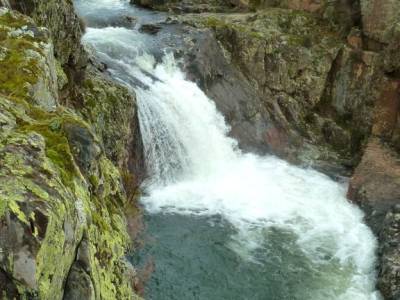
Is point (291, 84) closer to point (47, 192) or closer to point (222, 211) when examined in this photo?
point (222, 211)

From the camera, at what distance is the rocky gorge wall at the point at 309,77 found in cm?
2242

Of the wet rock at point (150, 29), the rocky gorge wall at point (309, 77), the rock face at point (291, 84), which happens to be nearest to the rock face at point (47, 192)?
the rock face at point (291, 84)

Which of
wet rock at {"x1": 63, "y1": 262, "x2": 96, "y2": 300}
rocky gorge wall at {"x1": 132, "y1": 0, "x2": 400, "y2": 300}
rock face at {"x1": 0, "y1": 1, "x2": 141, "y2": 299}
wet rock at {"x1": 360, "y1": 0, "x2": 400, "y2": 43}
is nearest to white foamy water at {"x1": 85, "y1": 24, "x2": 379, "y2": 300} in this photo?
rocky gorge wall at {"x1": 132, "y1": 0, "x2": 400, "y2": 300}

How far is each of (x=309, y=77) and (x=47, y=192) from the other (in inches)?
833

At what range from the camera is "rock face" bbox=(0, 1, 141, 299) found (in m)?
5.05

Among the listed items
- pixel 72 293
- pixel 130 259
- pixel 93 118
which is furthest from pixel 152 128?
pixel 72 293

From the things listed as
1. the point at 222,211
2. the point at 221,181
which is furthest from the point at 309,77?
the point at 222,211

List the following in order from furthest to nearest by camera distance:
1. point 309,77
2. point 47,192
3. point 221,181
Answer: point 309,77 → point 221,181 → point 47,192

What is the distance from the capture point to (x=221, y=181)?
19.3m

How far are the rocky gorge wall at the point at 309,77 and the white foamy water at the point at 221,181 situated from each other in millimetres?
1446

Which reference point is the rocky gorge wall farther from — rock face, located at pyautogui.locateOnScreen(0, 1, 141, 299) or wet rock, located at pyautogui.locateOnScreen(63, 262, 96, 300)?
wet rock, located at pyautogui.locateOnScreen(63, 262, 96, 300)

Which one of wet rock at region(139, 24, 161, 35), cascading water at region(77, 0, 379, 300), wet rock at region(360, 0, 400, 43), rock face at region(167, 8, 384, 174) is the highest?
wet rock at region(360, 0, 400, 43)

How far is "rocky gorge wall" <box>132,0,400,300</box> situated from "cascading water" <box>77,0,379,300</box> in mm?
1535

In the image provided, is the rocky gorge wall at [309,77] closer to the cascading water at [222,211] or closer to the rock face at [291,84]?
the rock face at [291,84]
